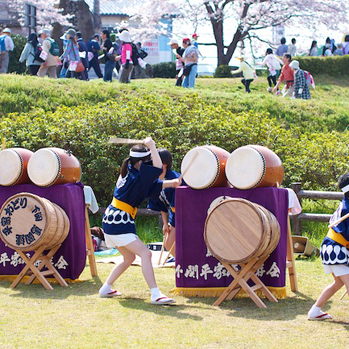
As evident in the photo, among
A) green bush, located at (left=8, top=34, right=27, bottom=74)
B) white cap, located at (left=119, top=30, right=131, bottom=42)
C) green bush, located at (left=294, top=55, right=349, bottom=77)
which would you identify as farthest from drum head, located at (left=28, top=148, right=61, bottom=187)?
green bush, located at (left=294, top=55, right=349, bottom=77)

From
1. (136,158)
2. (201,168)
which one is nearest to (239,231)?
(201,168)

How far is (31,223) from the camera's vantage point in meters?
6.11

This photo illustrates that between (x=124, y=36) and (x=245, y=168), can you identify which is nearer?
(x=245, y=168)

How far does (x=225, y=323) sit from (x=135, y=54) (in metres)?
13.0

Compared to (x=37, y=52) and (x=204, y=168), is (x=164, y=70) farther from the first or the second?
(x=204, y=168)

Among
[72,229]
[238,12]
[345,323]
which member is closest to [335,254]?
[345,323]

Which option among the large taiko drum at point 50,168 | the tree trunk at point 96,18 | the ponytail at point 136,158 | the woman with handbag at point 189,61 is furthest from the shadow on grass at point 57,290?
the tree trunk at point 96,18

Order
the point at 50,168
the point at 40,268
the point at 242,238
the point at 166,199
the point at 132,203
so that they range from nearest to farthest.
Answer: the point at 242,238, the point at 132,203, the point at 40,268, the point at 50,168, the point at 166,199

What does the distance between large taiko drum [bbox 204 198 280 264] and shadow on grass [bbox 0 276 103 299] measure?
1.42m

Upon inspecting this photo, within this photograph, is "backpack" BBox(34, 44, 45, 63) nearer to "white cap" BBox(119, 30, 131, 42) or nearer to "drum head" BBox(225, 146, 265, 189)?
"white cap" BBox(119, 30, 131, 42)

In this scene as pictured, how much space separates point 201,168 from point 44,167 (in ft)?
5.71

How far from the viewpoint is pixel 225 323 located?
4852 mm

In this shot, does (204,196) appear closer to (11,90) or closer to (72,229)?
(72,229)

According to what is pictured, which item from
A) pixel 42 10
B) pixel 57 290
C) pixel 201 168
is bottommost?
pixel 57 290
